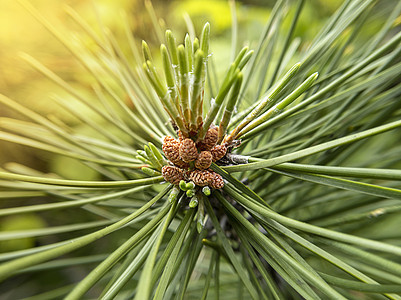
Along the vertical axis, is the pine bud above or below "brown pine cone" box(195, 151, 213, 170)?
below

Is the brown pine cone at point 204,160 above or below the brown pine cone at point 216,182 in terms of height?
above

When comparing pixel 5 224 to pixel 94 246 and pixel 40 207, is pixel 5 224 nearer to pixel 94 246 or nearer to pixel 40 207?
pixel 94 246

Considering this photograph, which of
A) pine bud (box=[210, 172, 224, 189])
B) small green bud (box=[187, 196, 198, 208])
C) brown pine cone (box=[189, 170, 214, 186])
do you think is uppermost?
brown pine cone (box=[189, 170, 214, 186])

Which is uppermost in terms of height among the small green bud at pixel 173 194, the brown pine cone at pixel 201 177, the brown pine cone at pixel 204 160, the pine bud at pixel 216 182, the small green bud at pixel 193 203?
the brown pine cone at pixel 204 160

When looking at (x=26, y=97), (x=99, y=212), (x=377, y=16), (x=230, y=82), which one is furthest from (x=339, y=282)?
(x=26, y=97)
